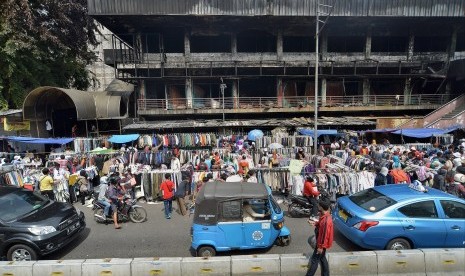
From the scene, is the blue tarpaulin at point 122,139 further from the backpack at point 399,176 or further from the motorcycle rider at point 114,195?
the backpack at point 399,176

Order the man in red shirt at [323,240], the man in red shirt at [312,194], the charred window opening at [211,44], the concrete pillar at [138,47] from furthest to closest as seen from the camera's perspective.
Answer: the charred window opening at [211,44] < the concrete pillar at [138,47] < the man in red shirt at [312,194] < the man in red shirt at [323,240]

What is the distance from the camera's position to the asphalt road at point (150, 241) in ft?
24.5

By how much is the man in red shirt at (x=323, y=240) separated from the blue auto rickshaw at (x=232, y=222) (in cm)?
158

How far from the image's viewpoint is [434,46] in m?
27.4

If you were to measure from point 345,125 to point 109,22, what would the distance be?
69.3ft

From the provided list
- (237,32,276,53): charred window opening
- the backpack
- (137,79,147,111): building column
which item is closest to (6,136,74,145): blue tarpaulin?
(137,79,147,111): building column

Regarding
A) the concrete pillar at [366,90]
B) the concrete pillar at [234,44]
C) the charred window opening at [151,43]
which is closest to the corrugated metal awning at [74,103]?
the charred window opening at [151,43]

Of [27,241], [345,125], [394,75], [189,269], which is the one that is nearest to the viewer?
[189,269]

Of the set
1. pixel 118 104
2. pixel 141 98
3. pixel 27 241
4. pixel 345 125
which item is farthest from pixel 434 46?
pixel 27 241

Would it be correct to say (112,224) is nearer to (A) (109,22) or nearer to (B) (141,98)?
(B) (141,98)

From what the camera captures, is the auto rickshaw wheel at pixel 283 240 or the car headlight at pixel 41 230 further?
the auto rickshaw wheel at pixel 283 240

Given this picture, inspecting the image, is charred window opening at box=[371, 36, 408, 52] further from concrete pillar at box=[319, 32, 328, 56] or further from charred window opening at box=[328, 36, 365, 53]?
concrete pillar at box=[319, 32, 328, 56]

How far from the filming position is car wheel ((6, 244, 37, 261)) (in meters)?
6.63

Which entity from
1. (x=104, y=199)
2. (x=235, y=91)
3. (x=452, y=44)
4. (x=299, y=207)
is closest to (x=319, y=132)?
(x=235, y=91)
